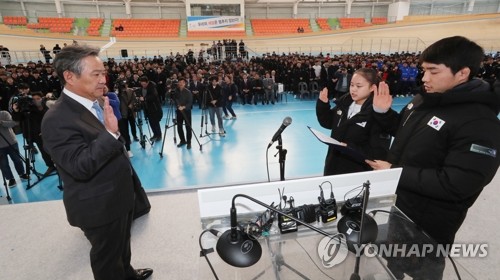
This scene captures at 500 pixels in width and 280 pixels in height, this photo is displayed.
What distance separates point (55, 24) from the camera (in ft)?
73.8

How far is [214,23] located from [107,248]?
2544 centimetres

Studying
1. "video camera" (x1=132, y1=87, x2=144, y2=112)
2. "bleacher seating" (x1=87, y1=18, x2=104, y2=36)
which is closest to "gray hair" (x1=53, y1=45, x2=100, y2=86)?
"video camera" (x1=132, y1=87, x2=144, y2=112)

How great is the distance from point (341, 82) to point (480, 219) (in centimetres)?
741

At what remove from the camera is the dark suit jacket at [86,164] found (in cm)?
153

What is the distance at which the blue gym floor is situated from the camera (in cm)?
475

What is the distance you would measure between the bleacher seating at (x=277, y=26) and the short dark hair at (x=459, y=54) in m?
26.2

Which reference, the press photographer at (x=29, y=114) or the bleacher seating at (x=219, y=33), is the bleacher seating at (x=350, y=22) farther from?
the press photographer at (x=29, y=114)

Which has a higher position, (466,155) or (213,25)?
(213,25)

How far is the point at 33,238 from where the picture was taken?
2.96 metres

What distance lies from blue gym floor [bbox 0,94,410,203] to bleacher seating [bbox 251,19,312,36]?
66.8 feet

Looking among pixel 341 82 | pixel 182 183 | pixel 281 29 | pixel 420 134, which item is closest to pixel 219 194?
pixel 420 134

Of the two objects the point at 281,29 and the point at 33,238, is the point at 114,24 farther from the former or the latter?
the point at 33,238

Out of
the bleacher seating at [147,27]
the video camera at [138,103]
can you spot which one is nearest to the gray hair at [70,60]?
the video camera at [138,103]

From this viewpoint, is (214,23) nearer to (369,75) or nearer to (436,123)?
(369,75)
